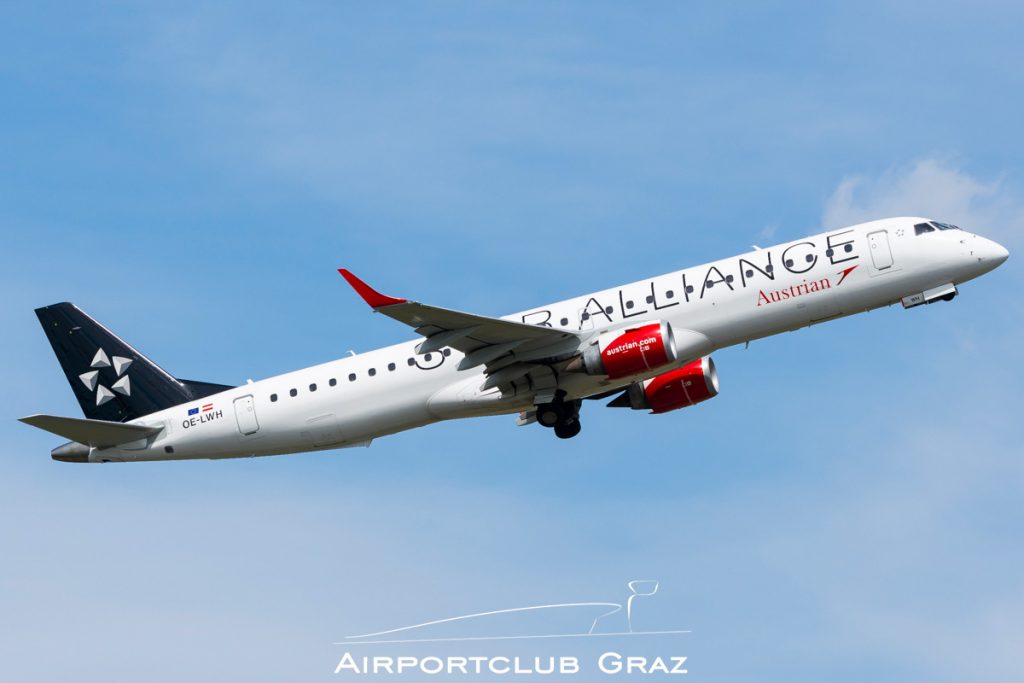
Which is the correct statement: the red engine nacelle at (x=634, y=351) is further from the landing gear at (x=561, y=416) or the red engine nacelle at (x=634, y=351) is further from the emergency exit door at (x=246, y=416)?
the emergency exit door at (x=246, y=416)

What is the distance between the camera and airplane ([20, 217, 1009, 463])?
39.5 meters

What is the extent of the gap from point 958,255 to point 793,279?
4825mm

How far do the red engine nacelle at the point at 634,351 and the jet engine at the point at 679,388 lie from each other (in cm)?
468

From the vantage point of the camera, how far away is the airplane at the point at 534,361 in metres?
39.5

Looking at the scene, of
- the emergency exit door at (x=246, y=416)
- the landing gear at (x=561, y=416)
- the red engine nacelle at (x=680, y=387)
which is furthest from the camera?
the red engine nacelle at (x=680, y=387)

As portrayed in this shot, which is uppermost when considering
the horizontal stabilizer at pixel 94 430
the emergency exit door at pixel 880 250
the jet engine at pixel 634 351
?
the emergency exit door at pixel 880 250

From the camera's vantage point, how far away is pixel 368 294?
36.3 m

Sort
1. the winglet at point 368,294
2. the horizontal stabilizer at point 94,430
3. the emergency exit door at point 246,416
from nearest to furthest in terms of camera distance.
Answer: the winglet at point 368,294 < the horizontal stabilizer at point 94,430 < the emergency exit door at point 246,416

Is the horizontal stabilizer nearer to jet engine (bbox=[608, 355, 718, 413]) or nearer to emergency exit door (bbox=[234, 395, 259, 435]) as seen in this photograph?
emergency exit door (bbox=[234, 395, 259, 435])

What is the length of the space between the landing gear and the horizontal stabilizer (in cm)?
1280

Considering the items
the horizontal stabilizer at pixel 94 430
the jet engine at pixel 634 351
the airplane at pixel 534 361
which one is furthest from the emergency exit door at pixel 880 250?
the horizontal stabilizer at pixel 94 430

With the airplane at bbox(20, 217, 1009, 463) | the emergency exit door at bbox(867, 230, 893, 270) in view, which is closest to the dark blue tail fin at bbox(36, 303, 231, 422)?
the airplane at bbox(20, 217, 1009, 463)

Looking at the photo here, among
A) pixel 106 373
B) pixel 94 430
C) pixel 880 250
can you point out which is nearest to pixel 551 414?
pixel 880 250

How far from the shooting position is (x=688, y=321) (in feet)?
131
